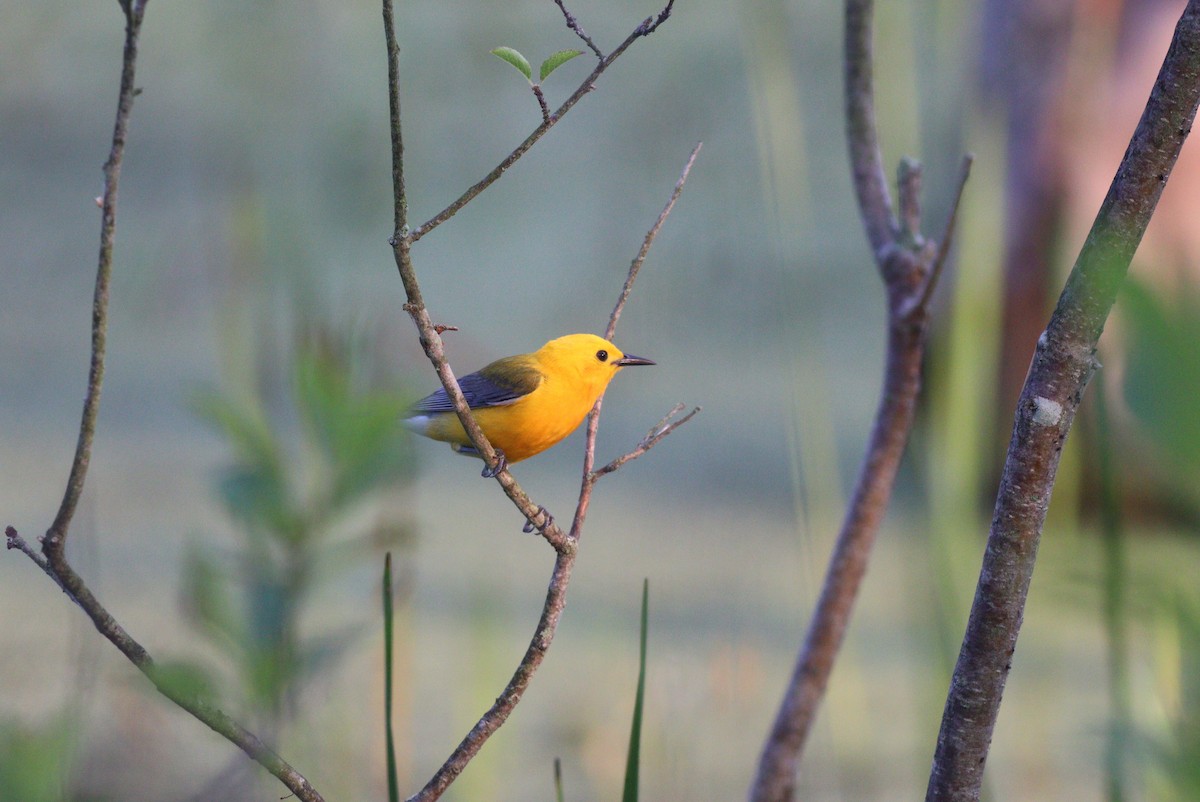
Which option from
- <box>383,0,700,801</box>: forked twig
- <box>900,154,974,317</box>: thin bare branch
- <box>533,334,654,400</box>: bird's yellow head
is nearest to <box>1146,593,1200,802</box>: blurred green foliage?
<box>383,0,700,801</box>: forked twig

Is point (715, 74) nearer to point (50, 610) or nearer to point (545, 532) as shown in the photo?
point (50, 610)

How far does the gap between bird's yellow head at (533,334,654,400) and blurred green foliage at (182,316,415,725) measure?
225 millimetres

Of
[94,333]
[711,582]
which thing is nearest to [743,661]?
[711,582]

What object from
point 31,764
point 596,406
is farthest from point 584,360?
point 31,764

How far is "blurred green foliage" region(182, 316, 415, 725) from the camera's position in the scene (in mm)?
367

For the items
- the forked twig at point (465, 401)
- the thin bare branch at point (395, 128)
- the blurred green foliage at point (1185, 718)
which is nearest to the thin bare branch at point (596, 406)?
the forked twig at point (465, 401)

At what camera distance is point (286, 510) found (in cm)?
37

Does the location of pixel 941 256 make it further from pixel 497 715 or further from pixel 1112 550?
pixel 497 715

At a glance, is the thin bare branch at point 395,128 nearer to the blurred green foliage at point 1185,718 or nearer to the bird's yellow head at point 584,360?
the blurred green foliage at point 1185,718

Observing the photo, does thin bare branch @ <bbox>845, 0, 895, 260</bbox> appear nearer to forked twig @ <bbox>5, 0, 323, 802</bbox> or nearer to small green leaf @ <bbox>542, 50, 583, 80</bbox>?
small green leaf @ <bbox>542, 50, 583, 80</bbox>

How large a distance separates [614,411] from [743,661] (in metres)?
0.74

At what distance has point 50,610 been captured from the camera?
60.4 inches

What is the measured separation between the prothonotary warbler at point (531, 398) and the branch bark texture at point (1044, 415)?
0.91 ft

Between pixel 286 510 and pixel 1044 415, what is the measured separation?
0.76 feet
